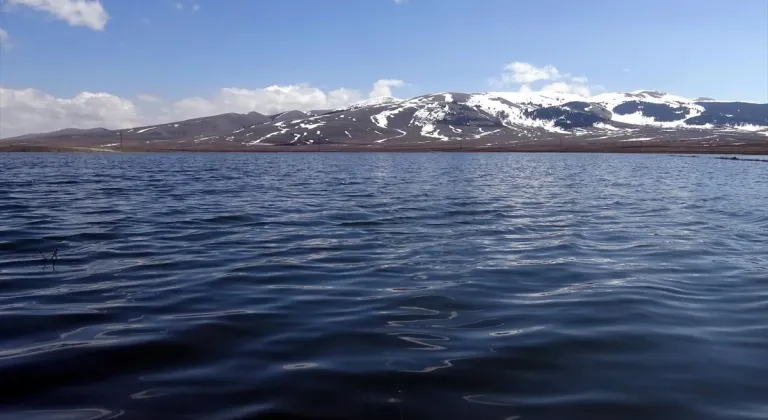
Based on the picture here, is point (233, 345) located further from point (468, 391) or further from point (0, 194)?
point (0, 194)

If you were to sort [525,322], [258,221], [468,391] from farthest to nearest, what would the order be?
[258,221] → [525,322] → [468,391]

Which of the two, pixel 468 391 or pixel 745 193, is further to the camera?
pixel 745 193

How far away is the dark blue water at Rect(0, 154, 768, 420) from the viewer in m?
6.14

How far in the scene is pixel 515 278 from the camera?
37.9 feet

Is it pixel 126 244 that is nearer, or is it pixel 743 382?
pixel 743 382

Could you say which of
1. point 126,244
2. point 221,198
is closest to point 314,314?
point 126,244

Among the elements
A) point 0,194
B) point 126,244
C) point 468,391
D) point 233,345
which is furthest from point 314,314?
point 0,194

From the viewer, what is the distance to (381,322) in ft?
28.4

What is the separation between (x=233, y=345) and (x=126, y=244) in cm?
854

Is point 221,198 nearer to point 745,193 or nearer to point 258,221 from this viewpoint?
point 258,221

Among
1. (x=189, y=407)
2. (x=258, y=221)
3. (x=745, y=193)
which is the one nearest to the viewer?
(x=189, y=407)

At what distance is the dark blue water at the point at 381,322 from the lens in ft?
20.2

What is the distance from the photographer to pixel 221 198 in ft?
93.1

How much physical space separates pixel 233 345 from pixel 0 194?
28.1 metres
